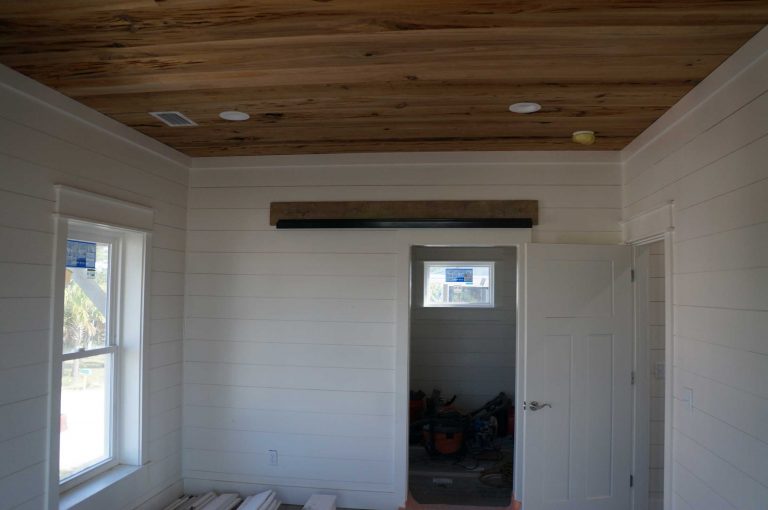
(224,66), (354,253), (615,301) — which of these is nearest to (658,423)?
(615,301)

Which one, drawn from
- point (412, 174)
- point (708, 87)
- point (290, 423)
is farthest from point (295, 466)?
point (708, 87)

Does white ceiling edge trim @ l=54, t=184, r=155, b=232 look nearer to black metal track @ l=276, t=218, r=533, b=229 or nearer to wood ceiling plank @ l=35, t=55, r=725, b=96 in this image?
wood ceiling plank @ l=35, t=55, r=725, b=96

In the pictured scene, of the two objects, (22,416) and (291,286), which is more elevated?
(291,286)

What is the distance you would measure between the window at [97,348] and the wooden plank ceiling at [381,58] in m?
0.87

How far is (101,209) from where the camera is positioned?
3.19 metres

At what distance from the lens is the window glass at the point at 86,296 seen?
125 inches

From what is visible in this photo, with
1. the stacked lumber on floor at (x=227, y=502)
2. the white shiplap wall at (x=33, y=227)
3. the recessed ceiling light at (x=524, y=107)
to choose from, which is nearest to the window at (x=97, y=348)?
the white shiplap wall at (x=33, y=227)

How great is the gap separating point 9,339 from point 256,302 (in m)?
1.83

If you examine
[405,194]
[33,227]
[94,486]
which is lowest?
[94,486]

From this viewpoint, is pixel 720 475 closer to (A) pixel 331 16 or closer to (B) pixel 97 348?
(A) pixel 331 16

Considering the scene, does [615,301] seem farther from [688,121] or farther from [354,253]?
[354,253]

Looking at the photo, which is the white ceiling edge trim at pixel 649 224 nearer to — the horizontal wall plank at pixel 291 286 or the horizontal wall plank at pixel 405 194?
the horizontal wall plank at pixel 405 194

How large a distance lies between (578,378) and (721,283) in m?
1.48

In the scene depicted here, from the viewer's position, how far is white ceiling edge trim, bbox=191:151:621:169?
154 inches
